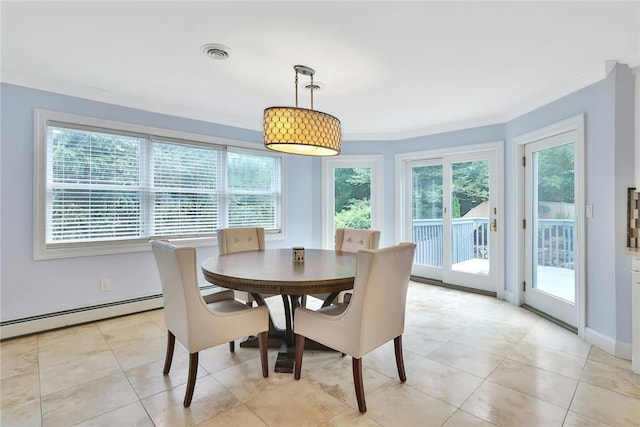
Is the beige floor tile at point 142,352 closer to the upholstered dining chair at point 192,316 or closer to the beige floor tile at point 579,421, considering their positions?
the upholstered dining chair at point 192,316

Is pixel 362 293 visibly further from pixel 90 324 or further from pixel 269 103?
pixel 90 324

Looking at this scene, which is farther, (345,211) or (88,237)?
(345,211)

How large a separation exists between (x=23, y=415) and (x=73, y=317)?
4.77ft

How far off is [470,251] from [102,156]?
454cm

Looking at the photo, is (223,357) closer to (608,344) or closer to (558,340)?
(558,340)

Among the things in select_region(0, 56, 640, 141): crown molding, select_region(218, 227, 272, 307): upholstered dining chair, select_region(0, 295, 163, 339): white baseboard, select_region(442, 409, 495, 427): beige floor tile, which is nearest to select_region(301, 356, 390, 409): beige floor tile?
select_region(442, 409, 495, 427): beige floor tile

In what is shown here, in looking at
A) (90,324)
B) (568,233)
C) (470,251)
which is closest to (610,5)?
(568,233)

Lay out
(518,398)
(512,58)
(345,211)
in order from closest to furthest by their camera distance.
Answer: (518,398)
(512,58)
(345,211)

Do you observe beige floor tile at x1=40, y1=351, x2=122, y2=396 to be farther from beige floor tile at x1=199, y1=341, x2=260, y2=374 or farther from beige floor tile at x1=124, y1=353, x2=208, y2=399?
beige floor tile at x1=199, y1=341, x2=260, y2=374

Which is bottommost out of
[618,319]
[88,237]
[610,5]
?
[618,319]

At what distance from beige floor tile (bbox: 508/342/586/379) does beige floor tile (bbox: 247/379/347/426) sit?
59.7 inches

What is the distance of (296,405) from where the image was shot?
1817mm

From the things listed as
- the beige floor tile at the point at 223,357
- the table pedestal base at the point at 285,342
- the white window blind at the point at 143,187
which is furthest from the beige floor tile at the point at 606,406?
the white window blind at the point at 143,187

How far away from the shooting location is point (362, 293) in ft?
5.62
